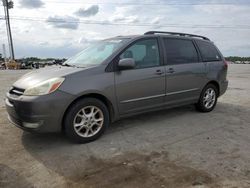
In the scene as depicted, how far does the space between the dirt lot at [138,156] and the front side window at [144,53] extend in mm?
1193

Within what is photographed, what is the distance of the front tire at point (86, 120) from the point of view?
4.06 m

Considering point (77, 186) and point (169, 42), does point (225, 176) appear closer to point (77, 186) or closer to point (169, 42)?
point (77, 186)

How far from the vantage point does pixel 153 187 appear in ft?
9.68

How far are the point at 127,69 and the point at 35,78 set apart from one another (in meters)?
1.51

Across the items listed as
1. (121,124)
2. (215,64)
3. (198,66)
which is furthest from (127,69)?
(215,64)

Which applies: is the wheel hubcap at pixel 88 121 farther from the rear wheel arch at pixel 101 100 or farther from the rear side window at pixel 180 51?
the rear side window at pixel 180 51

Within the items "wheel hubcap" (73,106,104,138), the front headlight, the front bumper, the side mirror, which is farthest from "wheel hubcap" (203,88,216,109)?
the front headlight

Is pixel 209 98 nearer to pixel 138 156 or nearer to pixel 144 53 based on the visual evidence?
pixel 144 53

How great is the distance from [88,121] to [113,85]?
28.2 inches

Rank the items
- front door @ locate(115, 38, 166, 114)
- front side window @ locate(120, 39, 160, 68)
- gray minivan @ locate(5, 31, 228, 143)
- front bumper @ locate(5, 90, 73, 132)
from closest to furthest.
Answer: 1. front bumper @ locate(5, 90, 73, 132)
2. gray minivan @ locate(5, 31, 228, 143)
3. front door @ locate(115, 38, 166, 114)
4. front side window @ locate(120, 39, 160, 68)

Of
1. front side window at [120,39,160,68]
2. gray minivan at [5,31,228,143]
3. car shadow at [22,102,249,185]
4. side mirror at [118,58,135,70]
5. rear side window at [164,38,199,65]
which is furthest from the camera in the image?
rear side window at [164,38,199,65]

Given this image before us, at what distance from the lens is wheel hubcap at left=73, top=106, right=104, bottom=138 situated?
4.17 meters

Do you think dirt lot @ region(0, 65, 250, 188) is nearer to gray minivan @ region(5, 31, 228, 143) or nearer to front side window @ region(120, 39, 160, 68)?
gray minivan @ region(5, 31, 228, 143)

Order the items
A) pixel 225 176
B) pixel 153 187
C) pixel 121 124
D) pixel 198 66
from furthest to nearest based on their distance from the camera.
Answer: pixel 198 66, pixel 121 124, pixel 225 176, pixel 153 187
